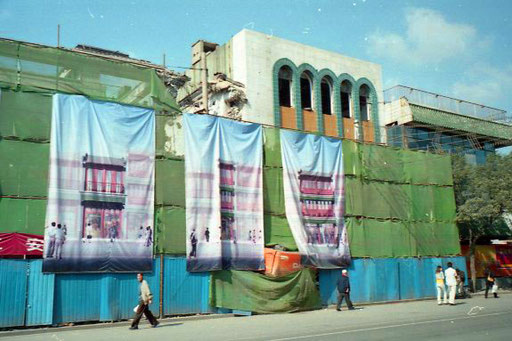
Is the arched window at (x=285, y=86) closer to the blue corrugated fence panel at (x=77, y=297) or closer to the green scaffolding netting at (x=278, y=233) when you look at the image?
the green scaffolding netting at (x=278, y=233)

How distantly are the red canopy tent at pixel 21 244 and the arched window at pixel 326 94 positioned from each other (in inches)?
734

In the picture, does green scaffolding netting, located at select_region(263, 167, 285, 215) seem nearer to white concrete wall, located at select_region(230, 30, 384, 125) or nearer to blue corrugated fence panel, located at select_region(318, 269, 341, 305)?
blue corrugated fence panel, located at select_region(318, 269, 341, 305)

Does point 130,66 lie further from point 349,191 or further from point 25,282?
point 349,191

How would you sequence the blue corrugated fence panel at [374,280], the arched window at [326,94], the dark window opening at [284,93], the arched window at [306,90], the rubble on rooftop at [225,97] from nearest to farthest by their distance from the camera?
the blue corrugated fence panel at [374,280], the rubble on rooftop at [225,97], the dark window opening at [284,93], the arched window at [306,90], the arched window at [326,94]

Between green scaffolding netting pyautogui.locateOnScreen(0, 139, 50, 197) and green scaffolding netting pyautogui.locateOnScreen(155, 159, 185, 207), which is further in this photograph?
green scaffolding netting pyautogui.locateOnScreen(155, 159, 185, 207)

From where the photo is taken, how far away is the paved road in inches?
463

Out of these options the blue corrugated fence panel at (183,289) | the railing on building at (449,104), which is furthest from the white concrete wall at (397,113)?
the blue corrugated fence panel at (183,289)

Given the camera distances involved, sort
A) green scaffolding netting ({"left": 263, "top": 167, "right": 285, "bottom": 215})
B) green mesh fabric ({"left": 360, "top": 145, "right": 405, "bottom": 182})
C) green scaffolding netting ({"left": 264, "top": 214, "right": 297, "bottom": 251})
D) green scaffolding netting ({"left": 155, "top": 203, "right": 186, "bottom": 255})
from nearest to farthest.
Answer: green scaffolding netting ({"left": 155, "top": 203, "right": 186, "bottom": 255})
green scaffolding netting ({"left": 264, "top": 214, "right": 297, "bottom": 251})
green scaffolding netting ({"left": 263, "top": 167, "right": 285, "bottom": 215})
green mesh fabric ({"left": 360, "top": 145, "right": 405, "bottom": 182})

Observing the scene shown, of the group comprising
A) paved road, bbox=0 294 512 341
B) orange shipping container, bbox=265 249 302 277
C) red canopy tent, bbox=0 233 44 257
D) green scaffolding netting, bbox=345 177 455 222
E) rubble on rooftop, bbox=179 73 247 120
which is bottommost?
paved road, bbox=0 294 512 341

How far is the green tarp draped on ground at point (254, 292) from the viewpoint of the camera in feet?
59.4

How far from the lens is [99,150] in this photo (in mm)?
16891

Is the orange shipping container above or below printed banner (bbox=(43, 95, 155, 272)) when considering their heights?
below

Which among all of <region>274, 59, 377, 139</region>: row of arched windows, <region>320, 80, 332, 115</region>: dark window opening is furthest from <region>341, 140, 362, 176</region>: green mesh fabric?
<region>320, 80, 332, 115</region>: dark window opening

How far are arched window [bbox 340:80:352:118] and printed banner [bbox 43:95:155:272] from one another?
1553 cm
